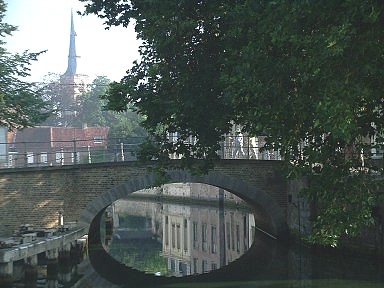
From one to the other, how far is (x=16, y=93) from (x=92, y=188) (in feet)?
14.9

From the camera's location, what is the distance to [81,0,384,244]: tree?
28.2 ft

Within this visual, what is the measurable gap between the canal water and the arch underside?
0.17 m

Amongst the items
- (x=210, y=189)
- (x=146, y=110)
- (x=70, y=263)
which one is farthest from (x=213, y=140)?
(x=210, y=189)

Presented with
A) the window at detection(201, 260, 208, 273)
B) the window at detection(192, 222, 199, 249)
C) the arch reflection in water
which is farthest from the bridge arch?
the window at detection(192, 222, 199, 249)

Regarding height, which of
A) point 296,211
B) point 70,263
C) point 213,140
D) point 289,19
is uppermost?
point 289,19

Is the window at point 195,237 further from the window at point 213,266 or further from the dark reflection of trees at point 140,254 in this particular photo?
the window at point 213,266

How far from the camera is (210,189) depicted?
4144 cm

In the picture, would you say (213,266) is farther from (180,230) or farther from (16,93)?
(180,230)

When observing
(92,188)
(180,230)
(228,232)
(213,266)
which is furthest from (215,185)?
(180,230)

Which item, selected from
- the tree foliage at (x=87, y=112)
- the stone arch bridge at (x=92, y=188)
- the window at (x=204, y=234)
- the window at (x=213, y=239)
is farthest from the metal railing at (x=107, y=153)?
the tree foliage at (x=87, y=112)

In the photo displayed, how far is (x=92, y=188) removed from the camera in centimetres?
2123

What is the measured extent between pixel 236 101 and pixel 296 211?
12.2 m

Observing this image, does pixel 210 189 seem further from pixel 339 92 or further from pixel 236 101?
pixel 339 92

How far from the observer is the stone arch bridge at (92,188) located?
66.4 feet
